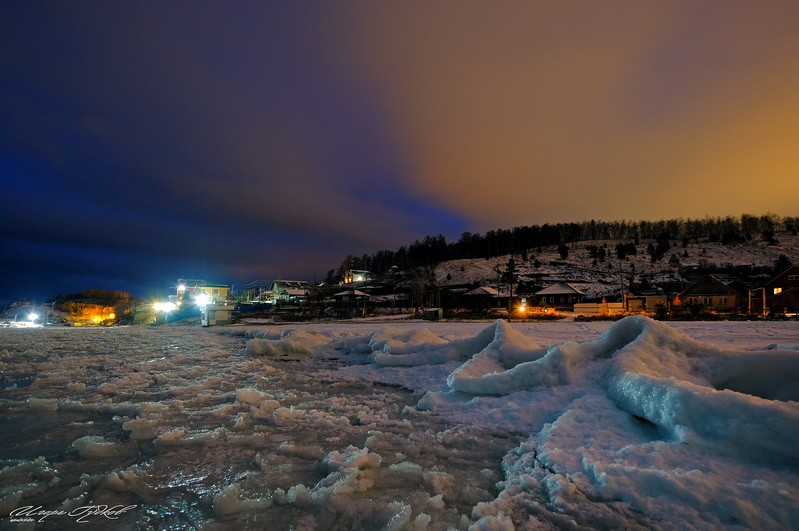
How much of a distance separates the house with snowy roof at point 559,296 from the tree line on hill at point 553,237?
2010 inches

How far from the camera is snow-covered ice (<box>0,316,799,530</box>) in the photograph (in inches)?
119

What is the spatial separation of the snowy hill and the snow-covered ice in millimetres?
77122

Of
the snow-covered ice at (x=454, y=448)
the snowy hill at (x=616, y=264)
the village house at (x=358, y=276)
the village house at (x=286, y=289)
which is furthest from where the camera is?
the village house at (x=358, y=276)

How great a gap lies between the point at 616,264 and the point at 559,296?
4803 cm

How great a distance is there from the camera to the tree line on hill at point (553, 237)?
4958 inches

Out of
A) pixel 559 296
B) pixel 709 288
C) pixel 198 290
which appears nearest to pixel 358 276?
pixel 198 290

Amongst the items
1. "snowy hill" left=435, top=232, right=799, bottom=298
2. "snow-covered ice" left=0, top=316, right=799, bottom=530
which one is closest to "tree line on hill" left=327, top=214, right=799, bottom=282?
"snowy hill" left=435, top=232, right=799, bottom=298

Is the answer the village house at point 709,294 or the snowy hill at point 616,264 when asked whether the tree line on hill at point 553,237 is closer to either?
the snowy hill at point 616,264

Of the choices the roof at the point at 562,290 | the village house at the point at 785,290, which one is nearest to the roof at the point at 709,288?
the village house at the point at 785,290

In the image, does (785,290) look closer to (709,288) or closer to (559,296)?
(709,288)

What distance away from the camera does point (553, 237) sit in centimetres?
13675

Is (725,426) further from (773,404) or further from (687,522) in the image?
(687,522)

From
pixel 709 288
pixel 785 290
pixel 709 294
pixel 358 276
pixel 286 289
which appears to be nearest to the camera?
pixel 785 290

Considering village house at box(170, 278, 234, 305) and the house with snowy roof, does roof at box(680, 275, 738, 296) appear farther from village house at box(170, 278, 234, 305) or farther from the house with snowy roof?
village house at box(170, 278, 234, 305)
